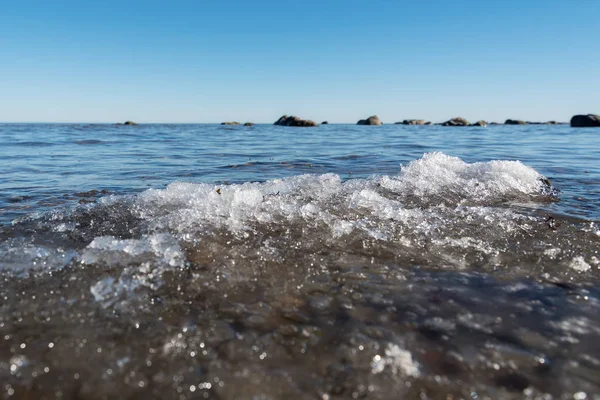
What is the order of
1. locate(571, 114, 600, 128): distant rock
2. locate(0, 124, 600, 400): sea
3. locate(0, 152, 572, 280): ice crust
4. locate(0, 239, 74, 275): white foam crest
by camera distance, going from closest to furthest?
locate(0, 124, 600, 400): sea, locate(0, 239, 74, 275): white foam crest, locate(0, 152, 572, 280): ice crust, locate(571, 114, 600, 128): distant rock

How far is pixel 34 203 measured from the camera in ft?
16.0

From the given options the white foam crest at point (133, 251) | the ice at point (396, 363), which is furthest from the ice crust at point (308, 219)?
the ice at point (396, 363)

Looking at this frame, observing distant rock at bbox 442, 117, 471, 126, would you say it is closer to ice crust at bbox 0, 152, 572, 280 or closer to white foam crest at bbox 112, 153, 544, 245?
white foam crest at bbox 112, 153, 544, 245

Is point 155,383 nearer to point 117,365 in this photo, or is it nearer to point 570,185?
point 117,365

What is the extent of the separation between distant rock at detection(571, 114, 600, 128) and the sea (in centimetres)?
5366

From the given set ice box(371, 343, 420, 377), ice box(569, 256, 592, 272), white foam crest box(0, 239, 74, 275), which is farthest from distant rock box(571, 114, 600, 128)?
white foam crest box(0, 239, 74, 275)

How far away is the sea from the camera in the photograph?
1.63 m

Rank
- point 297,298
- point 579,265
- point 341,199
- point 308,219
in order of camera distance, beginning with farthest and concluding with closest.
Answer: point 341,199, point 308,219, point 579,265, point 297,298

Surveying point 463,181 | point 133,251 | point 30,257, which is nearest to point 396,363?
point 133,251

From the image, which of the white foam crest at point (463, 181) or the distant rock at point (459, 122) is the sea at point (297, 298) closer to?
the white foam crest at point (463, 181)

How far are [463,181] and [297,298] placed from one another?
14.9ft

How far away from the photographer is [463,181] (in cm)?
586

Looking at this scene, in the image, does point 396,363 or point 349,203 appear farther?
point 349,203

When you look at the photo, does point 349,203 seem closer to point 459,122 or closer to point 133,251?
point 133,251
